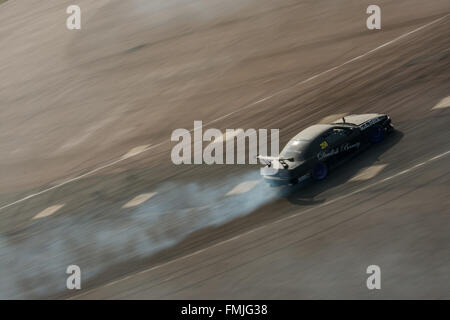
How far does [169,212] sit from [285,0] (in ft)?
57.5

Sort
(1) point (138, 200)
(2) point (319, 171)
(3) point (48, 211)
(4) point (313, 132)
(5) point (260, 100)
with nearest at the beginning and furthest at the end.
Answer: (2) point (319, 171) → (4) point (313, 132) → (1) point (138, 200) → (3) point (48, 211) → (5) point (260, 100)

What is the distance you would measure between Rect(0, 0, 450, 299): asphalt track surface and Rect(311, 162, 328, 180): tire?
21 centimetres

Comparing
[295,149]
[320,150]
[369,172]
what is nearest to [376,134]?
[369,172]

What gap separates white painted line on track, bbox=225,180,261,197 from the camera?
16.8 meters

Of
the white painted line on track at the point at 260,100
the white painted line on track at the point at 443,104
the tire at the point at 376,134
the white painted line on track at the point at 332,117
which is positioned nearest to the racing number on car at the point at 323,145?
the tire at the point at 376,134

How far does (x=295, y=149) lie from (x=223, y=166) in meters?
3.43

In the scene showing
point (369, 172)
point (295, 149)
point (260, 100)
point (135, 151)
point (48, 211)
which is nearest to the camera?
point (369, 172)

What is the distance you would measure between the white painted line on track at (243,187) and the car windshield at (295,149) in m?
1.29

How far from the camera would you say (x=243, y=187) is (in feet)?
55.9

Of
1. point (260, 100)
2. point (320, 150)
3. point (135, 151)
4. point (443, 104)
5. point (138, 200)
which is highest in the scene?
point (260, 100)

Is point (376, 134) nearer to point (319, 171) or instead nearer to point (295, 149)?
point (319, 171)

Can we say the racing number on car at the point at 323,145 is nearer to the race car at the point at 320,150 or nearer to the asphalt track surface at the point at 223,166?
the race car at the point at 320,150

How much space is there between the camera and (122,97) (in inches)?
1091

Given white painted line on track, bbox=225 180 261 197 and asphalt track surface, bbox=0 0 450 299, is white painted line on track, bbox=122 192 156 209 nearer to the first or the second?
asphalt track surface, bbox=0 0 450 299
